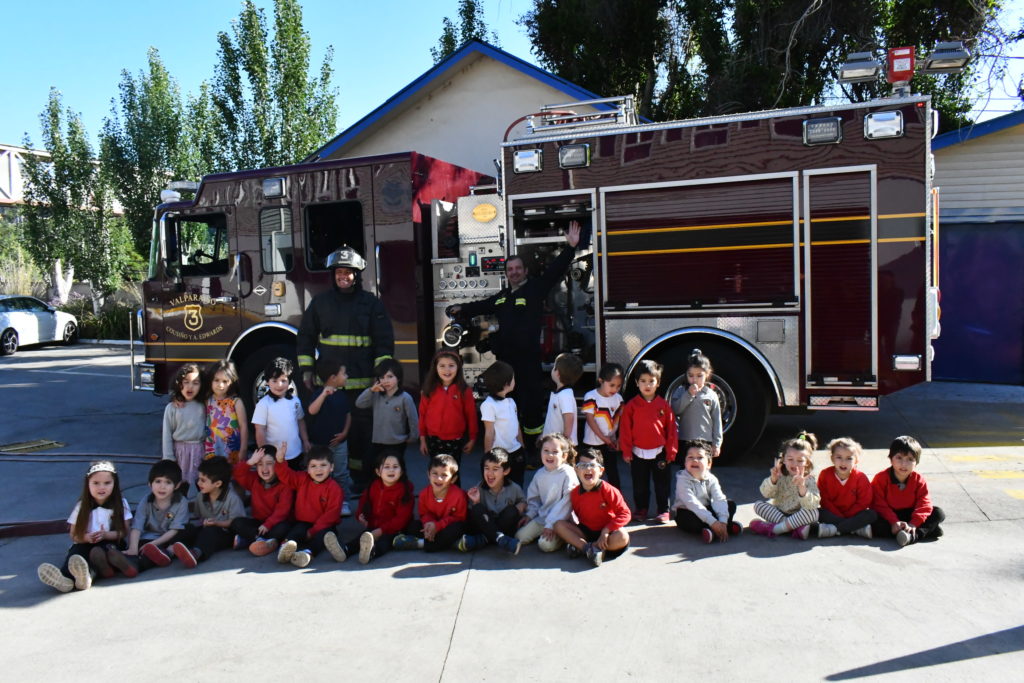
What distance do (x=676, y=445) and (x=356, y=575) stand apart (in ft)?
7.12

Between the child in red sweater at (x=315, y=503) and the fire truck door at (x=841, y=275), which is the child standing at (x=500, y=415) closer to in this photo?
the child in red sweater at (x=315, y=503)

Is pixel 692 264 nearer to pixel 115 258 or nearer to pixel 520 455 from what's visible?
pixel 520 455

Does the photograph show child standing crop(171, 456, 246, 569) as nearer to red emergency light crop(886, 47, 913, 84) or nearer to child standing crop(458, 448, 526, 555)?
child standing crop(458, 448, 526, 555)

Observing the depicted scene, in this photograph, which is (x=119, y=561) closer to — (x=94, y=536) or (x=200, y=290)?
(x=94, y=536)

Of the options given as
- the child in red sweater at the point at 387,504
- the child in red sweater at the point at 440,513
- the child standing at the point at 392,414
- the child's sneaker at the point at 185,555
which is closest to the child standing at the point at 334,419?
the child standing at the point at 392,414

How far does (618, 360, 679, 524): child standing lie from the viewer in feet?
16.8

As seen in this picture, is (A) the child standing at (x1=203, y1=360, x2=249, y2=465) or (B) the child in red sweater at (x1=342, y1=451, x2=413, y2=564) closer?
(B) the child in red sweater at (x1=342, y1=451, x2=413, y2=564)

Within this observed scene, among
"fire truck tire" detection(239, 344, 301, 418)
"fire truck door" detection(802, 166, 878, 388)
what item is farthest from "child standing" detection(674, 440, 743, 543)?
"fire truck tire" detection(239, 344, 301, 418)

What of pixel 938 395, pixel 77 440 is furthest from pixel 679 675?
pixel 938 395

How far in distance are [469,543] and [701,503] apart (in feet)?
4.70

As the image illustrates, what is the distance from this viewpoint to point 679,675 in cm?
317

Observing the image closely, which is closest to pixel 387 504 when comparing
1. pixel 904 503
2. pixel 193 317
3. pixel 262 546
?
pixel 262 546

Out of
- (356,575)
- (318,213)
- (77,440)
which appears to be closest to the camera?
(356,575)

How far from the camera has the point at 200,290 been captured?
799cm
